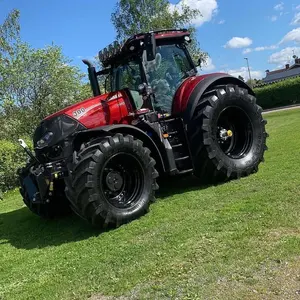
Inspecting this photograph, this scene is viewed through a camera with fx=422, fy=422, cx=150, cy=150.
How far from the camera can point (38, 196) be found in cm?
573

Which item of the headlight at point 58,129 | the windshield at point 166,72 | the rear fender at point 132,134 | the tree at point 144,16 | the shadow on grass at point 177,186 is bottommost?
the shadow on grass at point 177,186

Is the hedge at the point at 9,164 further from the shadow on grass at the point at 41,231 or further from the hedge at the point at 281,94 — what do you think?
the hedge at the point at 281,94

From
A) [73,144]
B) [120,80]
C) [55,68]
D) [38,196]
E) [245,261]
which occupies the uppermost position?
[55,68]

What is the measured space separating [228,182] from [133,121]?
1.79 m

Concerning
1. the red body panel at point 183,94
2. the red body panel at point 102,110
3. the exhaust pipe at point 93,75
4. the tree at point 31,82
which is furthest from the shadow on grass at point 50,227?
the tree at point 31,82

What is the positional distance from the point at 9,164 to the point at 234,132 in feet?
22.2

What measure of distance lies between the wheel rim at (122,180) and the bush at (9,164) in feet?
21.3

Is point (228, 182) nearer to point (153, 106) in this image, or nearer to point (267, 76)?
point (153, 106)

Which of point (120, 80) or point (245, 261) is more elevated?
point (120, 80)

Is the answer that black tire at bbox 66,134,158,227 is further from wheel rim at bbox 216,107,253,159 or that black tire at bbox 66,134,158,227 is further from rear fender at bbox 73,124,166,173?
wheel rim at bbox 216,107,253,159

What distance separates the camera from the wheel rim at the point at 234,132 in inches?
278

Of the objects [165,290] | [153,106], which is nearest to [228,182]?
[153,106]

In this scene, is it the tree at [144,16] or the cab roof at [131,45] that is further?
the tree at [144,16]

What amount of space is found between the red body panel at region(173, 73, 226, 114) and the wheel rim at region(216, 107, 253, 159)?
0.71 metres
